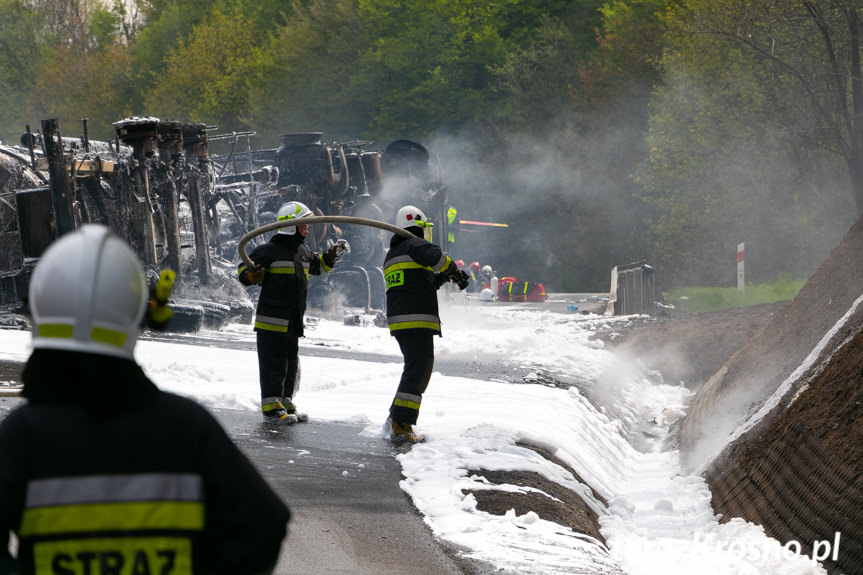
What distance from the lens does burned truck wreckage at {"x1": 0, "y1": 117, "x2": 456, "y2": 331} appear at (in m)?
16.8

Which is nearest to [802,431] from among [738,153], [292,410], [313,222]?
[313,222]

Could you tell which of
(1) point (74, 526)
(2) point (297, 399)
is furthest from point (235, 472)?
(2) point (297, 399)

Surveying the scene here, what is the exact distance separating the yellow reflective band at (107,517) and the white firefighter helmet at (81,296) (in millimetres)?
330

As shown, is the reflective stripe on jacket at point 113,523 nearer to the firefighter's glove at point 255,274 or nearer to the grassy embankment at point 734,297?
the firefighter's glove at point 255,274

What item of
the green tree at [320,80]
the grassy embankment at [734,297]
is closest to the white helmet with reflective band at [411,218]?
the grassy embankment at [734,297]

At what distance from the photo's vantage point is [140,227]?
18.0 m

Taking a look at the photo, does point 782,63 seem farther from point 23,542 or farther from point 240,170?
point 23,542

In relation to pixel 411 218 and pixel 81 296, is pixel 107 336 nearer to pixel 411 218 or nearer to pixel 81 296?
pixel 81 296

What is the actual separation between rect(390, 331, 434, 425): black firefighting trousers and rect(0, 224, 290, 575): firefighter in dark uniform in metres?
6.22

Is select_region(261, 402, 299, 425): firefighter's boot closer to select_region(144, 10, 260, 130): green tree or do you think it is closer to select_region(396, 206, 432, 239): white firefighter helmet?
select_region(396, 206, 432, 239): white firefighter helmet

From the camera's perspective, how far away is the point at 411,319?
28.0 feet

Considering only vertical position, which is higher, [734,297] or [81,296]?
[81,296]

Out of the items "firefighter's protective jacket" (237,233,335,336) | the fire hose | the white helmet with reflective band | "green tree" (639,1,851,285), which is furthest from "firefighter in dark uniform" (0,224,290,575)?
"green tree" (639,1,851,285)

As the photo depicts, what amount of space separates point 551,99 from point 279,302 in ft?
150
